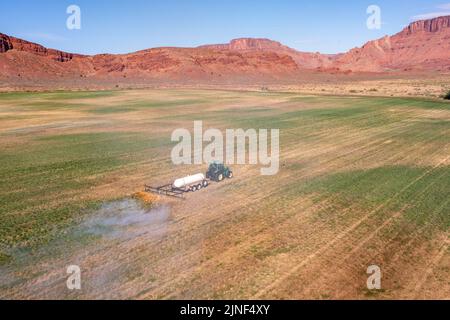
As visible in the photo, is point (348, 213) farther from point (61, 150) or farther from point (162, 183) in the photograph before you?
point (61, 150)

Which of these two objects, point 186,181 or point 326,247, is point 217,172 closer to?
point 186,181

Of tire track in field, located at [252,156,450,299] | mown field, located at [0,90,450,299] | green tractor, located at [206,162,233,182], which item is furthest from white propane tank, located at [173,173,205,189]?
tire track in field, located at [252,156,450,299]

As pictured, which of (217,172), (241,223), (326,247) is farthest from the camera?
(217,172)

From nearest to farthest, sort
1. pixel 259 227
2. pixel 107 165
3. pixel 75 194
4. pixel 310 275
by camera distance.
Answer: pixel 310 275 → pixel 259 227 → pixel 75 194 → pixel 107 165

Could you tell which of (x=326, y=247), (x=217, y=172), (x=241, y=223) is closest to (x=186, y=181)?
(x=217, y=172)

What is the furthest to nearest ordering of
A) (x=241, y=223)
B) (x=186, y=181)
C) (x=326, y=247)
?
(x=186, y=181) → (x=241, y=223) → (x=326, y=247)

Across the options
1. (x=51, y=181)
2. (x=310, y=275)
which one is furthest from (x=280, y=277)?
(x=51, y=181)

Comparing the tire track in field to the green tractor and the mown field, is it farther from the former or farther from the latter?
the green tractor
